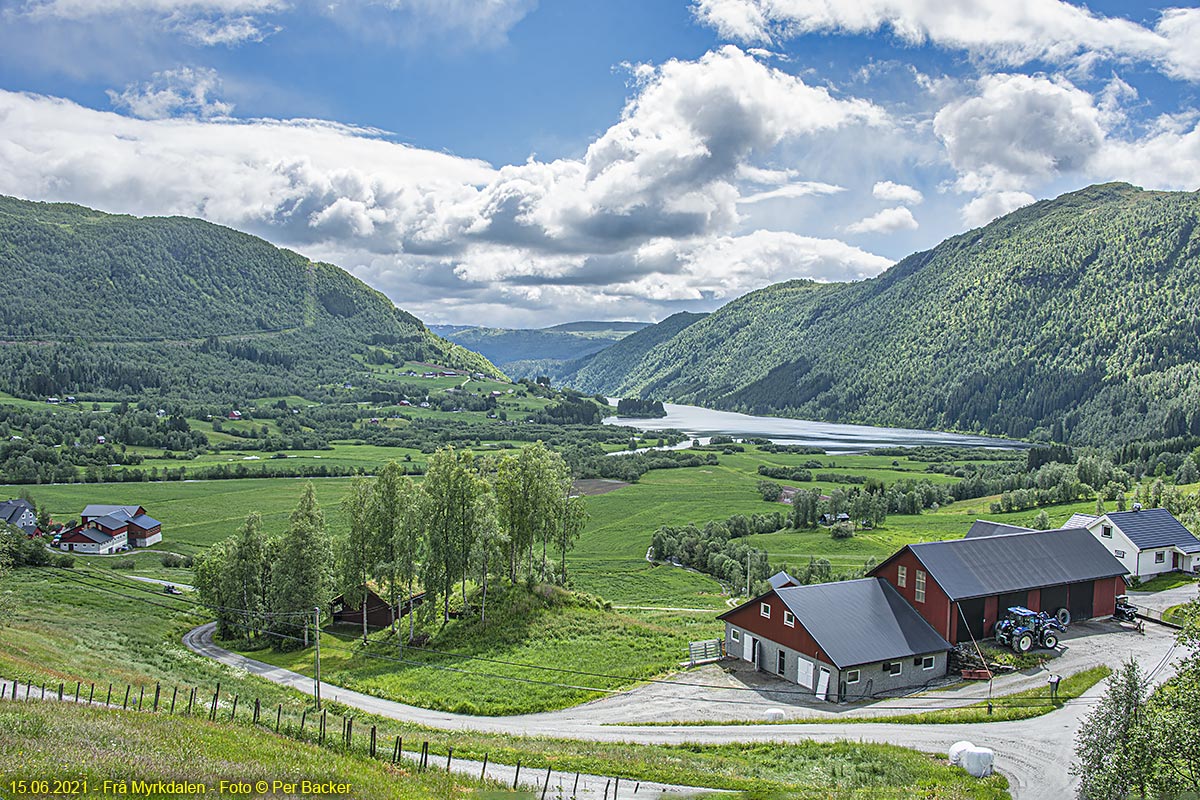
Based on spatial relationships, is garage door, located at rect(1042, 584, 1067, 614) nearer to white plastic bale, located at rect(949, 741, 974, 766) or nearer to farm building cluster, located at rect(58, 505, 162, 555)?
white plastic bale, located at rect(949, 741, 974, 766)

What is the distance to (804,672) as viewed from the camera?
33.9 meters

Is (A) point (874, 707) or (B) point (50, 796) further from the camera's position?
(A) point (874, 707)

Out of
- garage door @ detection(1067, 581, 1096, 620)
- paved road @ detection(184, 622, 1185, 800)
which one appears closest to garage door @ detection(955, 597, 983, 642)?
paved road @ detection(184, 622, 1185, 800)

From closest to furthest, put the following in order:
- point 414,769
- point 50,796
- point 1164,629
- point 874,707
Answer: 1. point 50,796
2. point 414,769
3. point 874,707
4. point 1164,629

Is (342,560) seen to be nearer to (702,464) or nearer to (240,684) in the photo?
(240,684)

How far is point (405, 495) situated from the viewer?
47.2m

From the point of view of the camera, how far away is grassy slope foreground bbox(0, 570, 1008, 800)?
15889 millimetres

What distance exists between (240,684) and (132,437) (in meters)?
137

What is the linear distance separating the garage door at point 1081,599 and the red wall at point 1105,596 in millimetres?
276

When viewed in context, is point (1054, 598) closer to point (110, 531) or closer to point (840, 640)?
point (840, 640)

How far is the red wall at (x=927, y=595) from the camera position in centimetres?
3659

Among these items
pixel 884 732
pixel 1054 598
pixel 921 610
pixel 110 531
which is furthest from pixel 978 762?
pixel 110 531

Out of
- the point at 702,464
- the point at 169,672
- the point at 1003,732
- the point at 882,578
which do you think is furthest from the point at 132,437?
the point at 1003,732

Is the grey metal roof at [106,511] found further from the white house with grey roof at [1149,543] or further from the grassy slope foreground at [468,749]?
the white house with grey roof at [1149,543]
